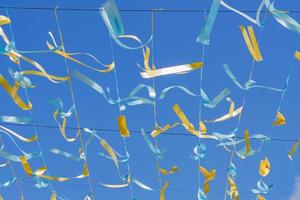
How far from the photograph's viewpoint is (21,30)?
3.14 meters

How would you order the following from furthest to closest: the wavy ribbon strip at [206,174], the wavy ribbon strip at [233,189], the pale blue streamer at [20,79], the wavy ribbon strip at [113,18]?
the wavy ribbon strip at [233,189], the wavy ribbon strip at [206,174], the pale blue streamer at [20,79], the wavy ribbon strip at [113,18]

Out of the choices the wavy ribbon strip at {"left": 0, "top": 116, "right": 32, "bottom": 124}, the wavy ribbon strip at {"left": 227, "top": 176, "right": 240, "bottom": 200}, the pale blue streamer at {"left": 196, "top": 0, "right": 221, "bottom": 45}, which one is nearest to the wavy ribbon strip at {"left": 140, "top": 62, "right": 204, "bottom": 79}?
the pale blue streamer at {"left": 196, "top": 0, "right": 221, "bottom": 45}

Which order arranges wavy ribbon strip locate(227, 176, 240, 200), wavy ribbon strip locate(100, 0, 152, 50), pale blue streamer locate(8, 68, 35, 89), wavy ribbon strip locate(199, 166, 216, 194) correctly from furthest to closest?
wavy ribbon strip locate(227, 176, 240, 200), wavy ribbon strip locate(199, 166, 216, 194), pale blue streamer locate(8, 68, 35, 89), wavy ribbon strip locate(100, 0, 152, 50)

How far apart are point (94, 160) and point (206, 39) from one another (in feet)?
5.86

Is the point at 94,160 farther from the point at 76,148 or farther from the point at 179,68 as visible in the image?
the point at 179,68

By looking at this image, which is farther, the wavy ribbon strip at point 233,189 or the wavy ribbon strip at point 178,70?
the wavy ribbon strip at point 233,189

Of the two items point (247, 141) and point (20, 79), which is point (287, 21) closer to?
point (247, 141)

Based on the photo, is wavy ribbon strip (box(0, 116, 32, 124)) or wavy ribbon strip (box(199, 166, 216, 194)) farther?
wavy ribbon strip (box(199, 166, 216, 194))

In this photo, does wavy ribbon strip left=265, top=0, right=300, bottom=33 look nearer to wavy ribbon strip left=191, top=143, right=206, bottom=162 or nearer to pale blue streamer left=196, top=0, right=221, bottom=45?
pale blue streamer left=196, top=0, right=221, bottom=45

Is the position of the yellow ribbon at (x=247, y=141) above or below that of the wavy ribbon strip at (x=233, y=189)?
above

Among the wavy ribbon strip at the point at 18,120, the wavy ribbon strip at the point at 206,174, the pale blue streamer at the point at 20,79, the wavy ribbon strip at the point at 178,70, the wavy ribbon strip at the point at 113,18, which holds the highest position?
the wavy ribbon strip at the point at 113,18

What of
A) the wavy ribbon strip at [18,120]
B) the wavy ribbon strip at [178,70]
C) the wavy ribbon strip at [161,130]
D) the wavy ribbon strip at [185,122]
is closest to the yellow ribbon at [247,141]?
the wavy ribbon strip at [185,122]

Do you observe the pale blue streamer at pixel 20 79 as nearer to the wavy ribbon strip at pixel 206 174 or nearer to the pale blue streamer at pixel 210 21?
the pale blue streamer at pixel 210 21

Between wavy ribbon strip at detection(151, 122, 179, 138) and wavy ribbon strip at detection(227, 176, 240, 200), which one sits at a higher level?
wavy ribbon strip at detection(151, 122, 179, 138)
